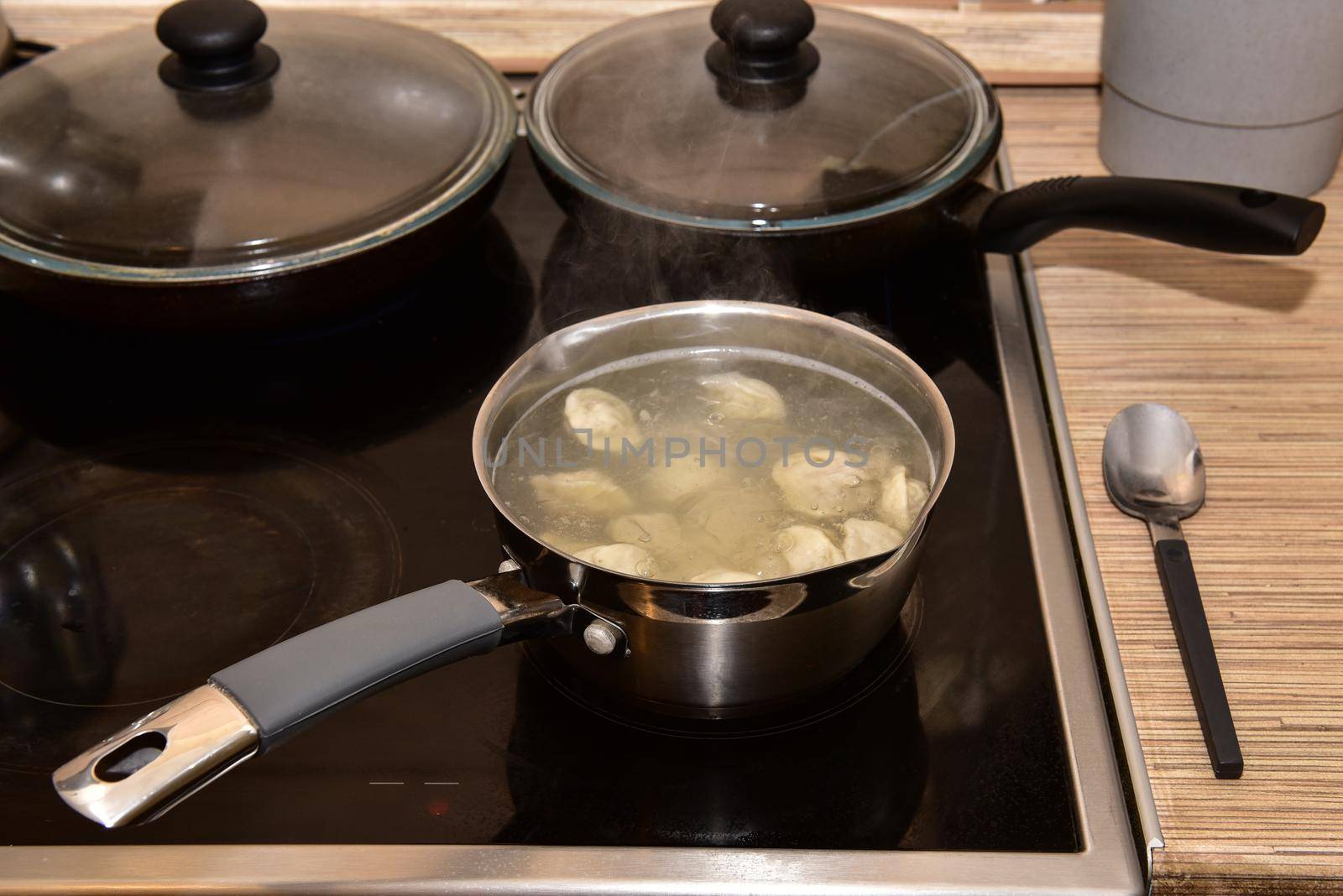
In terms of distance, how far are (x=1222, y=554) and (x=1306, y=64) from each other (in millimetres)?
498

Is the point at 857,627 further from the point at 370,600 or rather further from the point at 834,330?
the point at 370,600

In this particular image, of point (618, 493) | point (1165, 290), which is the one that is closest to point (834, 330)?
point (618, 493)

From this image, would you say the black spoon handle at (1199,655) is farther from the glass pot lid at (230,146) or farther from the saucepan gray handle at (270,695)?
the glass pot lid at (230,146)

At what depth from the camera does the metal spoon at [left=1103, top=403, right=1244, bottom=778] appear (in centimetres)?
69

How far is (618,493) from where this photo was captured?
723mm

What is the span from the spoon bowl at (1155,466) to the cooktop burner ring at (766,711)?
177mm

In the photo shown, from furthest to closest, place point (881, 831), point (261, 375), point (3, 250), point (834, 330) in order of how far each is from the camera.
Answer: point (261, 375) < point (3, 250) < point (834, 330) < point (881, 831)

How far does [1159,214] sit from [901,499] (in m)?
0.32

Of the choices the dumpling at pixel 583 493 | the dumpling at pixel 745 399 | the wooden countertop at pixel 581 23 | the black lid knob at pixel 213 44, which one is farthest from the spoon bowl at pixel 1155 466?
the black lid knob at pixel 213 44

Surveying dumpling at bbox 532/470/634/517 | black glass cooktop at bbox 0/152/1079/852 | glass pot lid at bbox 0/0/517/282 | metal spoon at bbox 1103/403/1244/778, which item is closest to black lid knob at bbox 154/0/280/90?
glass pot lid at bbox 0/0/517/282

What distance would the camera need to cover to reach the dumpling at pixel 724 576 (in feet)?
2.03

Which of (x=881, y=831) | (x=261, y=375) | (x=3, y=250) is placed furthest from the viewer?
(x=261, y=375)

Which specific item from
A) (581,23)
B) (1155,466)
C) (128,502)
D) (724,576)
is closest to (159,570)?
(128,502)

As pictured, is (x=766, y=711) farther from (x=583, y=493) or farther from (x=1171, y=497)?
(x=1171, y=497)
